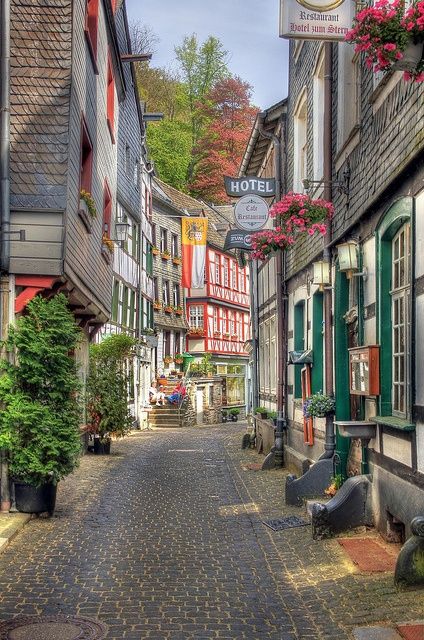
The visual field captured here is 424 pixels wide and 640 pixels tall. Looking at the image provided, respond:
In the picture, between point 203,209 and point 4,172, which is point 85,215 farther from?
point 203,209

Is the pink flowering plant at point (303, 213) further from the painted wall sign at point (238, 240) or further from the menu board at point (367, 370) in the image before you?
the painted wall sign at point (238, 240)

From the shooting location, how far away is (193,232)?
38438mm

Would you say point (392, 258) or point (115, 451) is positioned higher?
point (392, 258)

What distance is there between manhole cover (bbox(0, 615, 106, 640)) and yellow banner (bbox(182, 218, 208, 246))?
32440 mm

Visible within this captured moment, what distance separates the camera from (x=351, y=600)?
6.48m

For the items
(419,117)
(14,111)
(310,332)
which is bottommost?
Result: (310,332)

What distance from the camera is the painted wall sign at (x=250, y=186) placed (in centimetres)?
1761

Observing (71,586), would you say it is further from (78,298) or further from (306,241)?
Answer: (306,241)

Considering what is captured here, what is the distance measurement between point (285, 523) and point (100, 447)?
31.9 ft

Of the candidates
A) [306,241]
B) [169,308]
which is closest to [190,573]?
[306,241]

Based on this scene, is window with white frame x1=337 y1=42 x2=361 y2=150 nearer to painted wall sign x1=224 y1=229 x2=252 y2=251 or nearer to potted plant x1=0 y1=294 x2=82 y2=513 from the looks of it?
potted plant x1=0 y1=294 x2=82 y2=513

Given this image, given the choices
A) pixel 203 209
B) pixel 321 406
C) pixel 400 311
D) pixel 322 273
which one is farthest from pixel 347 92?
pixel 203 209

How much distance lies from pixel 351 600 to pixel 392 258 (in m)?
3.54

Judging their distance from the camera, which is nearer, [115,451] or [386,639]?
[386,639]
